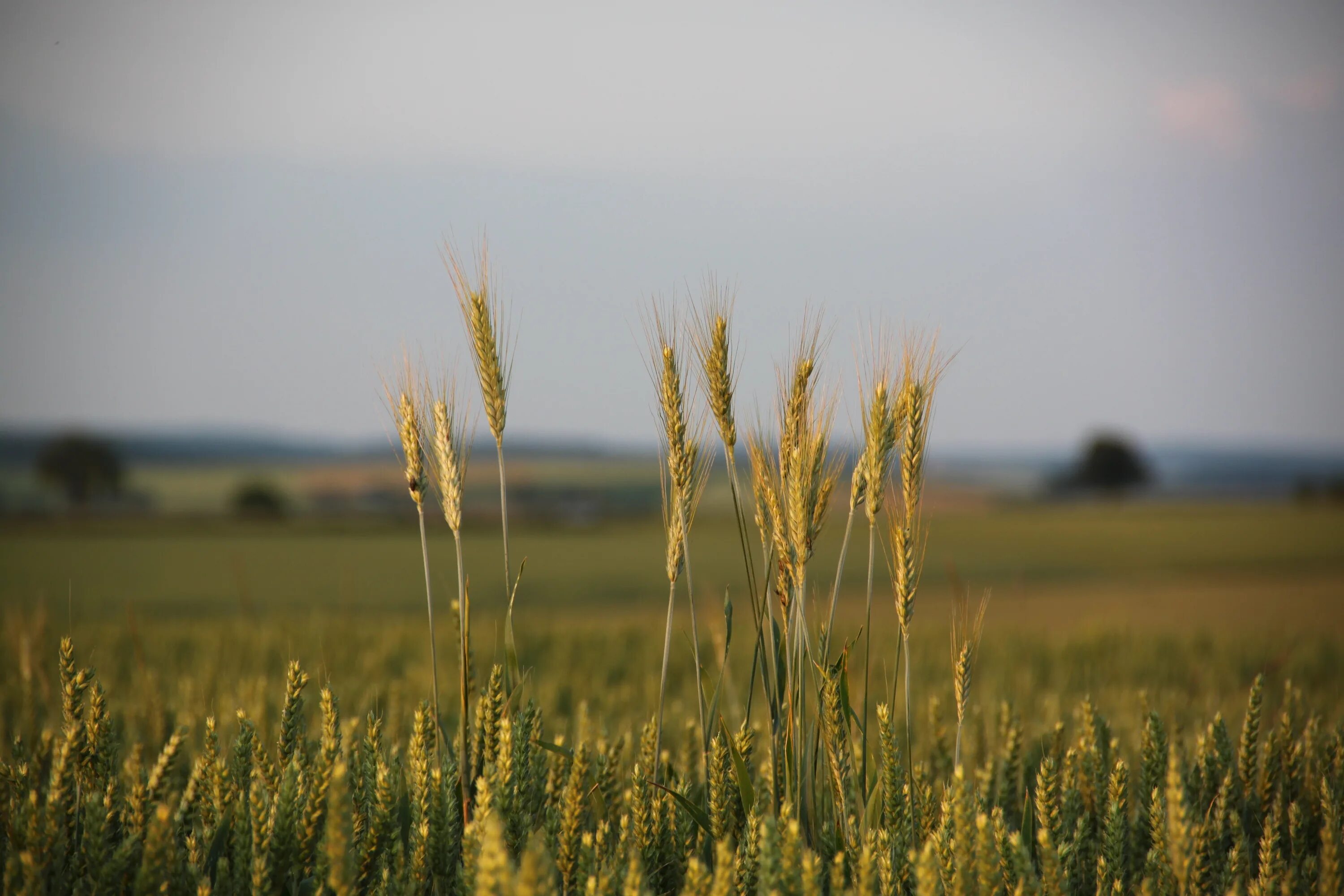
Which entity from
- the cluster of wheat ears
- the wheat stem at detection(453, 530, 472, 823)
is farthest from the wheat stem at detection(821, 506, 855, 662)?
the wheat stem at detection(453, 530, 472, 823)

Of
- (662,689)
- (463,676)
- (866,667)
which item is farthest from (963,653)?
(463,676)

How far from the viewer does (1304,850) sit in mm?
2732

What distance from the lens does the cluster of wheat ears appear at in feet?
6.38

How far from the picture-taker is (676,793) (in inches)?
85.7

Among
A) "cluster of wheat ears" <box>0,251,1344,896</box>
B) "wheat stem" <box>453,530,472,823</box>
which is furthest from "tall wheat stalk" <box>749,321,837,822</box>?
"wheat stem" <box>453,530,472,823</box>

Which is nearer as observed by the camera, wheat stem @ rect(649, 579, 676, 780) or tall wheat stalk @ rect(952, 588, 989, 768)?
wheat stem @ rect(649, 579, 676, 780)

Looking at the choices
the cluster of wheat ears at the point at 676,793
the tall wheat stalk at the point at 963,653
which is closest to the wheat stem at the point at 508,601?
the cluster of wheat ears at the point at 676,793

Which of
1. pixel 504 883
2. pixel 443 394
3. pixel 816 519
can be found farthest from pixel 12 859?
pixel 816 519

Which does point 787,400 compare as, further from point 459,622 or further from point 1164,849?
point 1164,849

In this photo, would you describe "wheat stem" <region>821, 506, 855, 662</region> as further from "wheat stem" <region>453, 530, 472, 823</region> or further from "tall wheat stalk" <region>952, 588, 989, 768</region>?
"wheat stem" <region>453, 530, 472, 823</region>

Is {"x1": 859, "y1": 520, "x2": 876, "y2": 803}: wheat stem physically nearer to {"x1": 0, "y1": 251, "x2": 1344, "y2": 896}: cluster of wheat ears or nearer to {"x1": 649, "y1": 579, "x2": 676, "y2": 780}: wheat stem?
{"x1": 0, "y1": 251, "x2": 1344, "y2": 896}: cluster of wheat ears

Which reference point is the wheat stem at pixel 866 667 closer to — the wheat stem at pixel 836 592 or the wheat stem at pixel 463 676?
the wheat stem at pixel 836 592

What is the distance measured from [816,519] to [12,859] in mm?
1758

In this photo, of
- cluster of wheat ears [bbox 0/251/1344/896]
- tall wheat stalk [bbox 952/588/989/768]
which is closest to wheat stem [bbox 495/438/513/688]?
cluster of wheat ears [bbox 0/251/1344/896]
